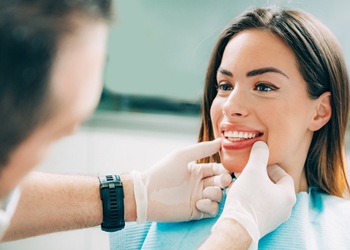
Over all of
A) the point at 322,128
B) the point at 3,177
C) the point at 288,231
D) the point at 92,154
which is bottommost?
the point at 92,154

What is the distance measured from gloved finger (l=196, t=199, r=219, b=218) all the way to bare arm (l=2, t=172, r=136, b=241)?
212 millimetres

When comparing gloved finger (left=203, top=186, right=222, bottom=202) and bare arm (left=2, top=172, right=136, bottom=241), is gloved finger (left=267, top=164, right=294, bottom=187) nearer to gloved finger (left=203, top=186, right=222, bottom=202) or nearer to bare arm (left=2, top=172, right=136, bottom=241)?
gloved finger (left=203, top=186, right=222, bottom=202)

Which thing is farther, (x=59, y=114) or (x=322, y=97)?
(x=322, y=97)

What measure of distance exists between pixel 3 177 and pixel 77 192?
755 millimetres

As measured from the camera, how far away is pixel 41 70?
71 cm

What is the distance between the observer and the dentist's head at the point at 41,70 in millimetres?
692

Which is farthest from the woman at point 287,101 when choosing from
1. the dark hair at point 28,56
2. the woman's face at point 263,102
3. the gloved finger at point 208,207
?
the dark hair at point 28,56

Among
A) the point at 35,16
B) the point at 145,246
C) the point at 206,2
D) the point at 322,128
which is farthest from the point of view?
the point at 206,2

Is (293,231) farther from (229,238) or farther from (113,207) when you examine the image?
(113,207)

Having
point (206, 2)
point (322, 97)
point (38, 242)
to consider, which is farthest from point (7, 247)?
point (322, 97)

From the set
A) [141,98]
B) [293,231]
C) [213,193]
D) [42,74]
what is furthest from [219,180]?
[141,98]

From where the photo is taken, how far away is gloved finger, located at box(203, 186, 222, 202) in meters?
1.54

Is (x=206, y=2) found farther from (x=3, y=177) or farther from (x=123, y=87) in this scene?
(x=3, y=177)

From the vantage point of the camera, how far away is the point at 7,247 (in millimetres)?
2545
